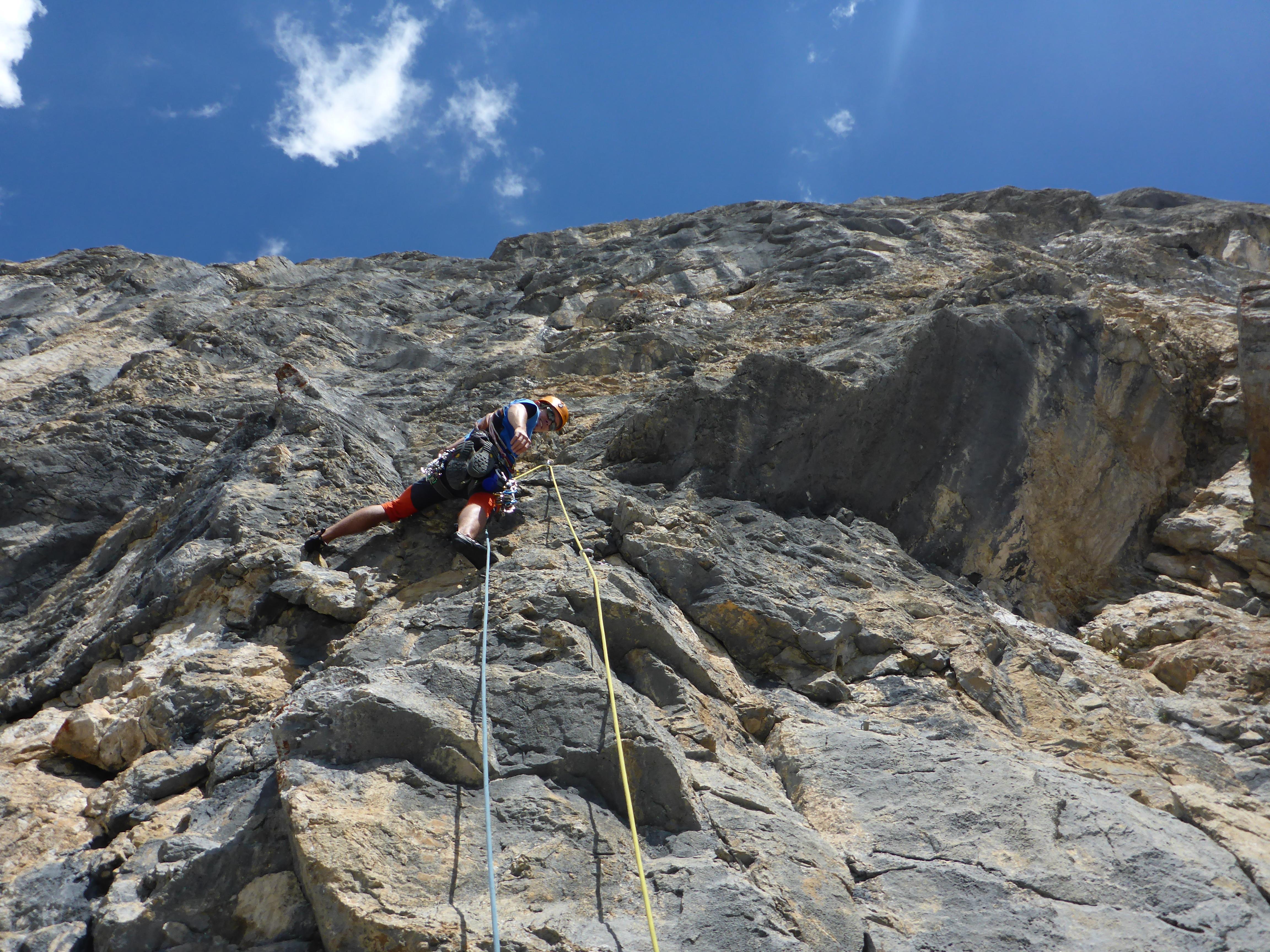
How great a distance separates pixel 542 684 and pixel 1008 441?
477cm

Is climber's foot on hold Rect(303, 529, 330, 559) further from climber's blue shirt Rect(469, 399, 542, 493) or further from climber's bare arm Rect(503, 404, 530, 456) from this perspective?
climber's bare arm Rect(503, 404, 530, 456)

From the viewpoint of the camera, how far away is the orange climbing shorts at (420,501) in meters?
4.81

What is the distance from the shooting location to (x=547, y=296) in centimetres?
1167

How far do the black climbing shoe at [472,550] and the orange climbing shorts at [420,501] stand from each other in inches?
16.5

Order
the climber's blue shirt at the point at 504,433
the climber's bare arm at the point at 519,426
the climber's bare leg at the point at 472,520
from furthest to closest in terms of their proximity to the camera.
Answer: the climber's bare arm at the point at 519,426, the climber's blue shirt at the point at 504,433, the climber's bare leg at the point at 472,520

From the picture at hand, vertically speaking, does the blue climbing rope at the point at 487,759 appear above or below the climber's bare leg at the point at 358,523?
below

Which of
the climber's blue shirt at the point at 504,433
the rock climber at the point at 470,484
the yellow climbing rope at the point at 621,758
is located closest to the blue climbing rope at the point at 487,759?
the yellow climbing rope at the point at 621,758

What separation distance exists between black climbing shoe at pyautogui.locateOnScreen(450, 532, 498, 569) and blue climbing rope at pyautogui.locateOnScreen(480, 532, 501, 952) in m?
0.32

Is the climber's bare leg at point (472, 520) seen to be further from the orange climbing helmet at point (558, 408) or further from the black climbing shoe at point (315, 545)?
the orange climbing helmet at point (558, 408)

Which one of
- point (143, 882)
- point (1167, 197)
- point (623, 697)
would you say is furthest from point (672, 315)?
point (1167, 197)

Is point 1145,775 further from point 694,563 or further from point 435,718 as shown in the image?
point 435,718

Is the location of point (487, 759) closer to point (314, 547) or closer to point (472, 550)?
point (472, 550)

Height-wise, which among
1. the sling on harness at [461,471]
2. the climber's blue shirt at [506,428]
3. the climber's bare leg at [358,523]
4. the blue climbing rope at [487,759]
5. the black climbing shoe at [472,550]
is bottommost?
the blue climbing rope at [487,759]

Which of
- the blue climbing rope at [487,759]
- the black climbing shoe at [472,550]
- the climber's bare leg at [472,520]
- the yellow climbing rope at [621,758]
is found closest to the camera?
the blue climbing rope at [487,759]
